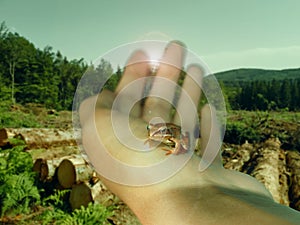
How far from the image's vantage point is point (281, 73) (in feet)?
307

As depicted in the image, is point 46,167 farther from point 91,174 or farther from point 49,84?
point 49,84

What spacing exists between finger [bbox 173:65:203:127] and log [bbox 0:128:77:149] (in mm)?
6003

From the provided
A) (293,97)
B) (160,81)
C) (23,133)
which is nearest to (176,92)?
(160,81)

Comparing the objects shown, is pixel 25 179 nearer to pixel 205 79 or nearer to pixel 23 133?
pixel 23 133

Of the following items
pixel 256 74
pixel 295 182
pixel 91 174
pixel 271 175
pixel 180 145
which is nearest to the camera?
pixel 180 145

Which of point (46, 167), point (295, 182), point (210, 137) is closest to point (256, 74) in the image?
point (295, 182)

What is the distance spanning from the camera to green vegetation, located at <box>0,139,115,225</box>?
11.8 ft

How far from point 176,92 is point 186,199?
0.65 ft

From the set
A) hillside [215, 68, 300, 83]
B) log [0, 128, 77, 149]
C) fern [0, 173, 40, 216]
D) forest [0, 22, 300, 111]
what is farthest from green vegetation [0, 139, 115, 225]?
hillside [215, 68, 300, 83]

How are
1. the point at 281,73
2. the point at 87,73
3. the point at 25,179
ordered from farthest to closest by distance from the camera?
the point at 281,73 < the point at 25,179 < the point at 87,73

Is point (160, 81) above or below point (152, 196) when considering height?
above

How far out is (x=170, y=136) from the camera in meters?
0.45

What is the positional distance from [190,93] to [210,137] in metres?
0.08

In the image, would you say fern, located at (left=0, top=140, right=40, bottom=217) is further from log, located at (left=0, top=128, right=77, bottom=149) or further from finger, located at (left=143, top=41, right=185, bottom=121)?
finger, located at (left=143, top=41, right=185, bottom=121)
